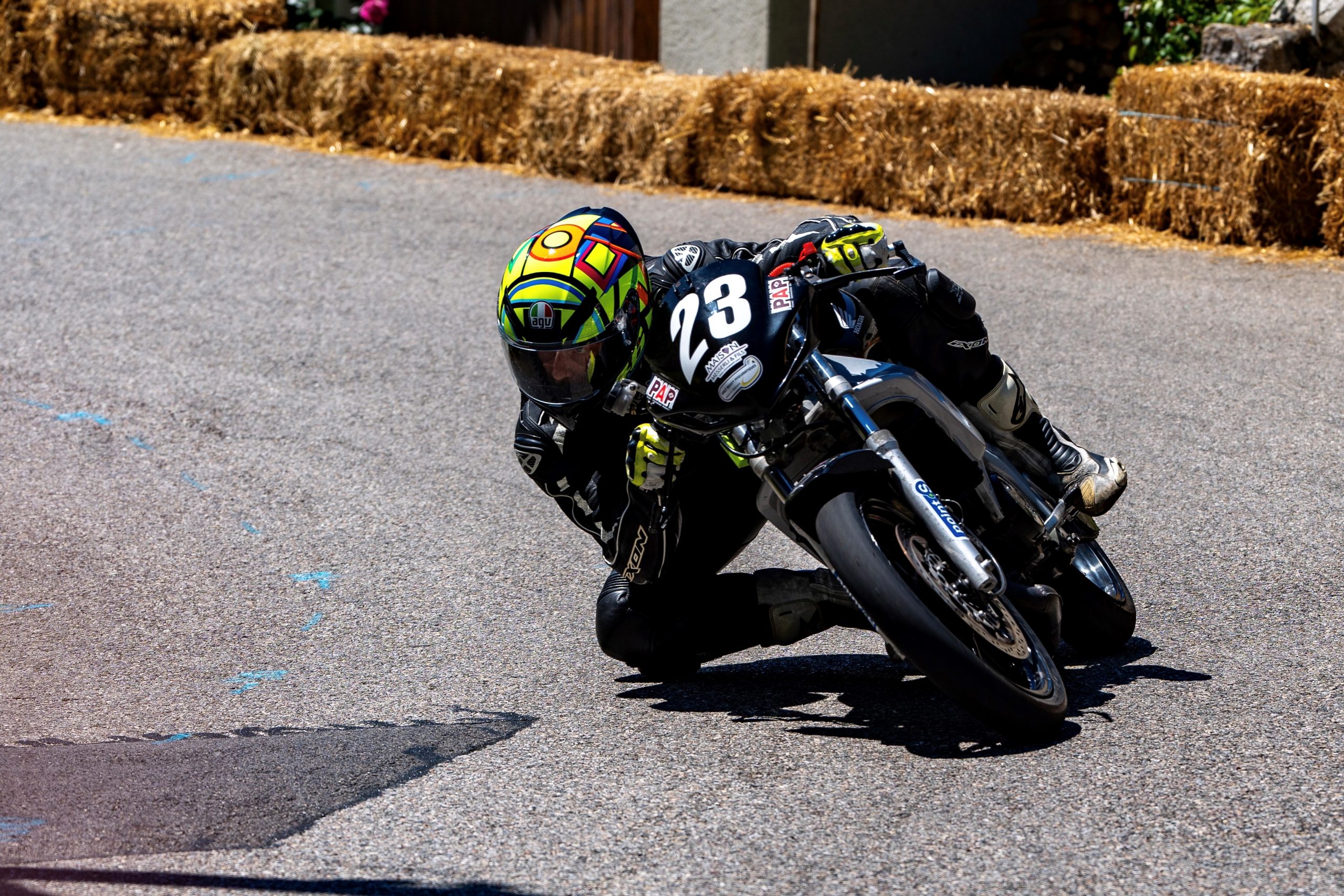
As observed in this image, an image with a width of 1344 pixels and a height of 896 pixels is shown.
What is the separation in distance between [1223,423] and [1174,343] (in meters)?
1.22

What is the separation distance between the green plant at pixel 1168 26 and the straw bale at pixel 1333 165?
12.1ft

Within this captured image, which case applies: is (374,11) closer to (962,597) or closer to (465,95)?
(465,95)

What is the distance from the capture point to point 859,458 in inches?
135

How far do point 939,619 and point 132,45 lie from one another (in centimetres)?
1261

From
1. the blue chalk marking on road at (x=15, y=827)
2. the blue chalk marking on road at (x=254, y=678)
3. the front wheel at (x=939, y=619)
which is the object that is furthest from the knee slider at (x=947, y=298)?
the blue chalk marking on road at (x=15, y=827)

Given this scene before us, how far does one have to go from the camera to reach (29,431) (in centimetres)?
696

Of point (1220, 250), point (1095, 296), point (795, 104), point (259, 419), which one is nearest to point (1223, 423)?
point (1095, 296)

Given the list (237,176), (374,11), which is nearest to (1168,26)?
(374,11)

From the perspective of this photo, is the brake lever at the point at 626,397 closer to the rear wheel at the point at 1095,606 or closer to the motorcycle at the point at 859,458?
the motorcycle at the point at 859,458

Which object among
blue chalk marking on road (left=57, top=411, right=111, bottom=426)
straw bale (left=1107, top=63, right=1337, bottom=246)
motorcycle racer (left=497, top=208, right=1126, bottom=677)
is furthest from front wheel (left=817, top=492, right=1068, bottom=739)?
straw bale (left=1107, top=63, right=1337, bottom=246)

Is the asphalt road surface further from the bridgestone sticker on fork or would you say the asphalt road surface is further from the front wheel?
the bridgestone sticker on fork

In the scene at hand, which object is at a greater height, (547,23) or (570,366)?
(547,23)

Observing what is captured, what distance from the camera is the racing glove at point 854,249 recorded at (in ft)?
12.9

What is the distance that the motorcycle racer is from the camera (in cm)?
379
